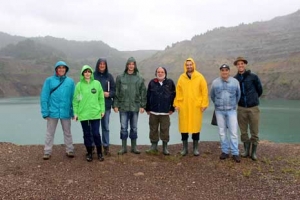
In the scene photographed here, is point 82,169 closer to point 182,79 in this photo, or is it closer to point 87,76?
point 87,76

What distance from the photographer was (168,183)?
4.69 m

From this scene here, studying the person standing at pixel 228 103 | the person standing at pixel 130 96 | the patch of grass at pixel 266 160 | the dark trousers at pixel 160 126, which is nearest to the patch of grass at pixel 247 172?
the person standing at pixel 228 103

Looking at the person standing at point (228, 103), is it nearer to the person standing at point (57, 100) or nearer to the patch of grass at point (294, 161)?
the patch of grass at point (294, 161)

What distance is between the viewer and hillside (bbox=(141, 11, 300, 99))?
76.3 m

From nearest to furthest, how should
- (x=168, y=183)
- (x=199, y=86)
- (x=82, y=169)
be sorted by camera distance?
(x=168, y=183) → (x=82, y=169) → (x=199, y=86)

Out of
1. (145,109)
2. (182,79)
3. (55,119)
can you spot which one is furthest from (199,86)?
(55,119)

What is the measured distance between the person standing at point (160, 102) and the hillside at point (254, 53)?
68.7 metres

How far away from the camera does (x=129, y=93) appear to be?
600 cm

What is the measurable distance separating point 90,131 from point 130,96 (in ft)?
3.42

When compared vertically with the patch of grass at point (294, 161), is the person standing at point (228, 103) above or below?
above

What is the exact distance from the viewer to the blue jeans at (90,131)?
5.54 m

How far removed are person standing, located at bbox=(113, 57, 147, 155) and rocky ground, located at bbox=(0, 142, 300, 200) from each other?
2.43 feet

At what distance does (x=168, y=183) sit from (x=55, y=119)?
8.10 feet

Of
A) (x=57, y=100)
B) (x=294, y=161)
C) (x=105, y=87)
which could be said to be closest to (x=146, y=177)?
(x=105, y=87)
